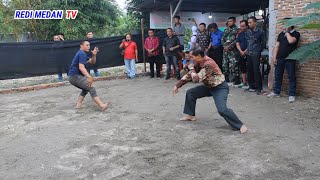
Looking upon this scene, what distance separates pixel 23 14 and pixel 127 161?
12.3 metres

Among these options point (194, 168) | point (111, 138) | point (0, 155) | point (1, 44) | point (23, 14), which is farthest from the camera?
point (23, 14)

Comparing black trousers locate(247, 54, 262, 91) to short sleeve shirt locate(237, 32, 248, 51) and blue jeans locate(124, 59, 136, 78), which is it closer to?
short sleeve shirt locate(237, 32, 248, 51)

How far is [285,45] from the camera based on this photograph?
727 centimetres

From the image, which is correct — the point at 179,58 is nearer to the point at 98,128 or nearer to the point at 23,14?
the point at 98,128

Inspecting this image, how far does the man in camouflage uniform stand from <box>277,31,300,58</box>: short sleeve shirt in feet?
4.68

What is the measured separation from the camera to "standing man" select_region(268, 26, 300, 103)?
7.16 m

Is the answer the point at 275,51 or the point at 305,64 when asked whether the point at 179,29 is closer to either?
the point at 275,51

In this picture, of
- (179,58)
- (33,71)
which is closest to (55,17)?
(33,71)

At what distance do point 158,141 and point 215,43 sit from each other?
16.4 ft

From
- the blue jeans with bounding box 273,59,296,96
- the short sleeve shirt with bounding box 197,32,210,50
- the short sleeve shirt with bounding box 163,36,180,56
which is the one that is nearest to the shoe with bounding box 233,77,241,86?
the short sleeve shirt with bounding box 197,32,210,50

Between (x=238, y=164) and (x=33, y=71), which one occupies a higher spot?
(x=33, y=71)

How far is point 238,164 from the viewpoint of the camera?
4105mm

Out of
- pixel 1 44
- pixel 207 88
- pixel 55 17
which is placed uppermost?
pixel 55 17

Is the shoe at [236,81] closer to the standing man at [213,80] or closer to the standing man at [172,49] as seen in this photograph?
the standing man at [172,49]
